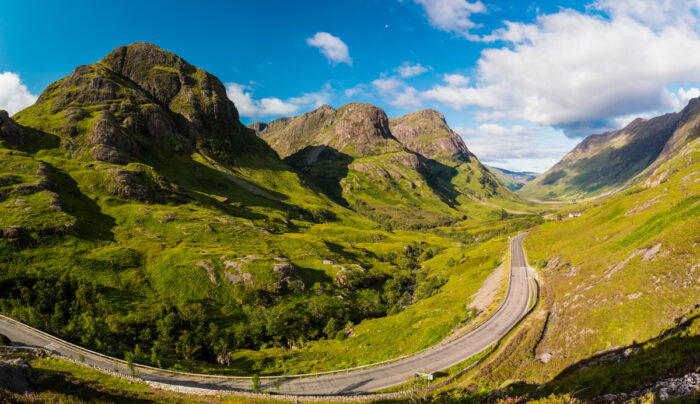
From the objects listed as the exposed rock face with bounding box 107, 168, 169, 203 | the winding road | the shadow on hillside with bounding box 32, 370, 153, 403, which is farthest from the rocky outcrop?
the exposed rock face with bounding box 107, 168, 169, 203

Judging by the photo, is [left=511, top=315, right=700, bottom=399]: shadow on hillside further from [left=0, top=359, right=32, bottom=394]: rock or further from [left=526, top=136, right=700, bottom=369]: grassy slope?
[left=0, top=359, right=32, bottom=394]: rock

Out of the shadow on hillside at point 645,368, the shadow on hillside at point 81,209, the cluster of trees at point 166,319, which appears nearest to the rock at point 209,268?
→ the cluster of trees at point 166,319

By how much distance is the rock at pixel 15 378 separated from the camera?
18234mm

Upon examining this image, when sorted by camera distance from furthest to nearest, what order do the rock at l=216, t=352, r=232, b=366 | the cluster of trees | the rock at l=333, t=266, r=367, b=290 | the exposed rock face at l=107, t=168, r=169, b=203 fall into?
the exposed rock face at l=107, t=168, r=169, b=203
the rock at l=333, t=266, r=367, b=290
the rock at l=216, t=352, r=232, b=366
the cluster of trees

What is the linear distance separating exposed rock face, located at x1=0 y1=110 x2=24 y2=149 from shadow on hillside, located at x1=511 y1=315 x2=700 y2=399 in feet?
902

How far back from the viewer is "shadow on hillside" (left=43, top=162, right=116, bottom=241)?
338 ft

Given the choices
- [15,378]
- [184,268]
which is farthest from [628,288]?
[184,268]

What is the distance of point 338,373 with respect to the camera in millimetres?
47375

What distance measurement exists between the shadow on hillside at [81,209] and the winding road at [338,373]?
57291 mm

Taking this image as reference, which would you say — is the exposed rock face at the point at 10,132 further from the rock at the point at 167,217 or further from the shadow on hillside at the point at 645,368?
the shadow on hillside at the point at 645,368

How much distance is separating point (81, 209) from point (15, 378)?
450 ft

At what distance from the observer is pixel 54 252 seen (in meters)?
86.6

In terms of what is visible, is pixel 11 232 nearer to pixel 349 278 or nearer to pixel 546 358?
pixel 349 278

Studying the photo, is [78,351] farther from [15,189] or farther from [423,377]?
[15,189]
